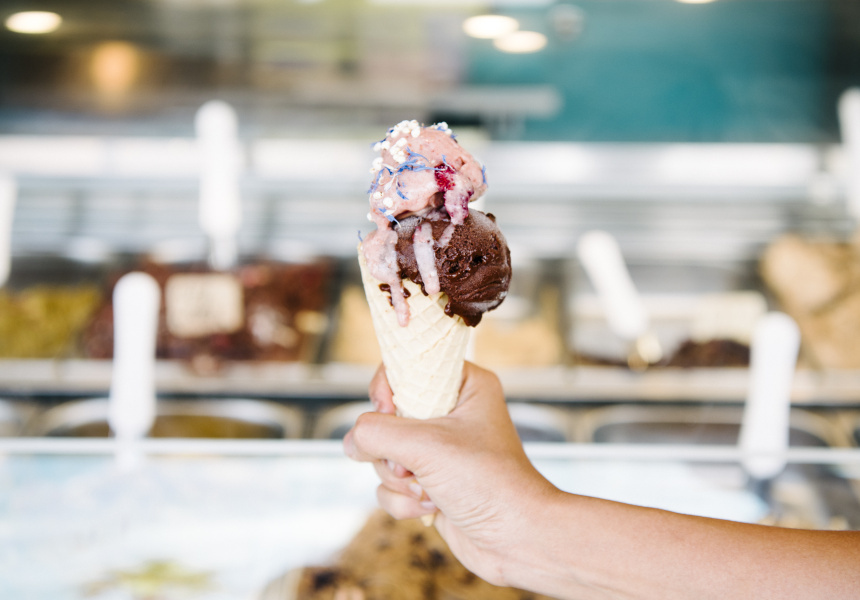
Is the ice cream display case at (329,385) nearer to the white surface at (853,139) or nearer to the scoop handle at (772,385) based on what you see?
the scoop handle at (772,385)

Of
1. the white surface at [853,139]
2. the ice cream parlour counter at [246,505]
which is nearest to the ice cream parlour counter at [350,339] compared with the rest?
the white surface at [853,139]

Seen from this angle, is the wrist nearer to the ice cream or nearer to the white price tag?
the ice cream

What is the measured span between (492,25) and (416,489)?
242 cm

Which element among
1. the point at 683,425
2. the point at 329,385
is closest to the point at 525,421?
the point at 683,425

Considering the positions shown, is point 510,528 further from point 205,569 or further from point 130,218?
point 130,218

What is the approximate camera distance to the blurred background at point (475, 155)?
9.35 feet

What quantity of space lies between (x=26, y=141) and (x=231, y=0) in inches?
48.9

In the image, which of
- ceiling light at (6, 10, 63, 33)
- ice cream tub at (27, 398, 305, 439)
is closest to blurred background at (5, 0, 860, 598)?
ceiling light at (6, 10, 63, 33)

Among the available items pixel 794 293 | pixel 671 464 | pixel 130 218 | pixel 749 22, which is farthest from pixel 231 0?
pixel 794 293

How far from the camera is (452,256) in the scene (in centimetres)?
106

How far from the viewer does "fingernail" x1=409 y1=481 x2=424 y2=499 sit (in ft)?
4.00

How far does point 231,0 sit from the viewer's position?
2.94 meters

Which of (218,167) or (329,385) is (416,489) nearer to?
(329,385)

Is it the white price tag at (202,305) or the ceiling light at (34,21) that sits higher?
the ceiling light at (34,21)
